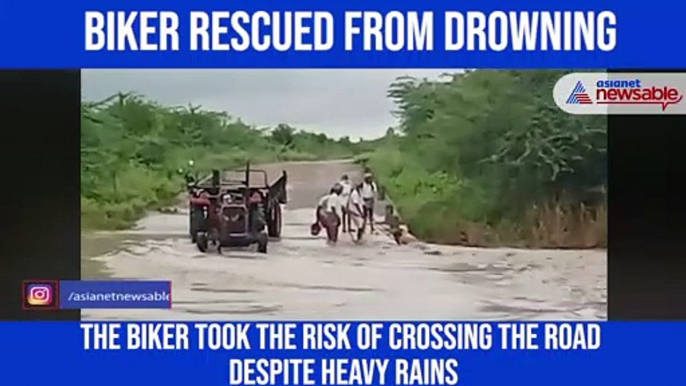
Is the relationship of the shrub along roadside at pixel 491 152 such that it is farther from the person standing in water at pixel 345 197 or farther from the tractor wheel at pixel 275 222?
the tractor wheel at pixel 275 222

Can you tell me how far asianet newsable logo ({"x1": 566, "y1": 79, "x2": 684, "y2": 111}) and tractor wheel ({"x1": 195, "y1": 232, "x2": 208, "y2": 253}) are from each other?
2.95 ft

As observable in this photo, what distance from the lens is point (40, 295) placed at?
234 cm

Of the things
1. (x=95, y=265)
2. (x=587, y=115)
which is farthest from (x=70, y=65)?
(x=587, y=115)

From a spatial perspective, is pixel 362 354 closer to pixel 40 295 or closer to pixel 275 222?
pixel 275 222

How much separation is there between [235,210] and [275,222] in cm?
10

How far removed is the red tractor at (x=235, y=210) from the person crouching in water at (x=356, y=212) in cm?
15

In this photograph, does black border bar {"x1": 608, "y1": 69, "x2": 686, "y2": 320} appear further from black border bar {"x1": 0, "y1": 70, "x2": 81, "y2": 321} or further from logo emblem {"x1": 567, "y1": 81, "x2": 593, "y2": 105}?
black border bar {"x1": 0, "y1": 70, "x2": 81, "y2": 321}

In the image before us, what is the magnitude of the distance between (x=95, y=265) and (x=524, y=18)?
115 cm

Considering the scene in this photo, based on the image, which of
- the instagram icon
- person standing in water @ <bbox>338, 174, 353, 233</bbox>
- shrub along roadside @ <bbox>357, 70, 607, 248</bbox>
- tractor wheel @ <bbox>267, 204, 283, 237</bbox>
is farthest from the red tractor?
the instagram icon

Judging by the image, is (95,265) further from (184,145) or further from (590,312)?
(590,312)

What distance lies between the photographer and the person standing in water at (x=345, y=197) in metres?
2.34

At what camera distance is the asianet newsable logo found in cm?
231

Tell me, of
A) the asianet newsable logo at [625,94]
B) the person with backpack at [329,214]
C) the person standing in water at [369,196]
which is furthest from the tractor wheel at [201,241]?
the asianet newsable logo at [625,94]

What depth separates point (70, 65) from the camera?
2312 mm
